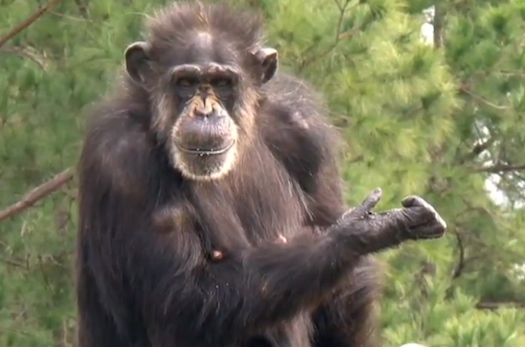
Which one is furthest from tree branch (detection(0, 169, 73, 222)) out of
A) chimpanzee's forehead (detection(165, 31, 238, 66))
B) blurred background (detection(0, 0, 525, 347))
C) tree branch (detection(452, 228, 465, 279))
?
tree branch (detection(452, 228, 465, 279))

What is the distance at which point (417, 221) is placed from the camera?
4.26 m

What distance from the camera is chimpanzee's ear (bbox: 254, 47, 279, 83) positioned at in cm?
488

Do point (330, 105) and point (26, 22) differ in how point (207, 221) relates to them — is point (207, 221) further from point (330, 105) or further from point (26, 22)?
point (26, 22)

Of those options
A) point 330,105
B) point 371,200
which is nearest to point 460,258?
point 330,105

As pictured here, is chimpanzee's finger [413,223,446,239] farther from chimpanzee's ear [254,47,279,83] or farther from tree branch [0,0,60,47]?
tree branch [0,0,60,47]

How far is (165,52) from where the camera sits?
4.76 m

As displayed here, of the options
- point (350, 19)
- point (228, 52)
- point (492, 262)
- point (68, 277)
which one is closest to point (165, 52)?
point (228, 52)

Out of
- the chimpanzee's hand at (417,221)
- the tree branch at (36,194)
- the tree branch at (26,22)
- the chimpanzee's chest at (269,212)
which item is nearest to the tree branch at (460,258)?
the tree branch at (36,194)

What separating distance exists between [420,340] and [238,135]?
2.75m

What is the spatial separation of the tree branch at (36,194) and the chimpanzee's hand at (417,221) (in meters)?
3.71

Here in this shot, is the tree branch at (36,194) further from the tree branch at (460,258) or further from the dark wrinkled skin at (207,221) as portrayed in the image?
the tree branch at (460,258)

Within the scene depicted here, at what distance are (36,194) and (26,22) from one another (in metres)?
1.00

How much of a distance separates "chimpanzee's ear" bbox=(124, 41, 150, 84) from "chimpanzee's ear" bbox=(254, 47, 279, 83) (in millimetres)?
401

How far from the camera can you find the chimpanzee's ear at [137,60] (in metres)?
4.77
